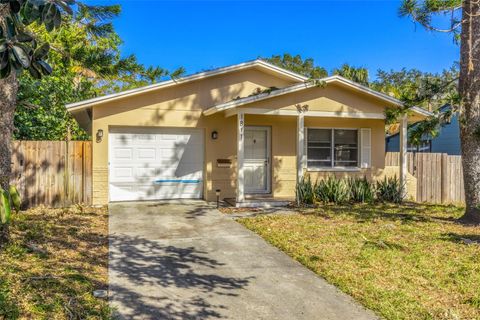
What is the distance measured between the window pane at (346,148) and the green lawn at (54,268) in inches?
296

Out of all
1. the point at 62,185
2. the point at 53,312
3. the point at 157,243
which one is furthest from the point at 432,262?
the point at 62,185

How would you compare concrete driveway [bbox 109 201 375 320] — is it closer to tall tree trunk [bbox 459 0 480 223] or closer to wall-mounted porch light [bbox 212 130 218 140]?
wall-mounted porch light [bbox 212 130 218 140]

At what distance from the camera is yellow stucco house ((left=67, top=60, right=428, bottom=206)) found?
A: 34.7 ft

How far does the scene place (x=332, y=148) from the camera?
1239 cm

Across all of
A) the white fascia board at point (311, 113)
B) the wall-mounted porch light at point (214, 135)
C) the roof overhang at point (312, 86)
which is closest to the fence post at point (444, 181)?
the roof overhang at point (312, 86)

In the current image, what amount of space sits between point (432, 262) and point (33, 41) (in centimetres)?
571

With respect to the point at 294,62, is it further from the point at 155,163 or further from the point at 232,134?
the point at 155,163

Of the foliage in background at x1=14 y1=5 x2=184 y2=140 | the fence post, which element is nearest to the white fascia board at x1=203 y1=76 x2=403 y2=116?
the foliage in background at x1=14 y1=5 x2=184 y2=140

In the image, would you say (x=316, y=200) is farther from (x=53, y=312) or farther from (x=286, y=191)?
(x=53, y=312)

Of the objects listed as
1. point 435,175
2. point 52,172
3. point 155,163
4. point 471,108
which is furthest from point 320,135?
point 52,172

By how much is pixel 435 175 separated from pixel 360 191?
362 cm

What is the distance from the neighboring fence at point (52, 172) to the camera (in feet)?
32.2

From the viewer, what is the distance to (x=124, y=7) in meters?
6.14

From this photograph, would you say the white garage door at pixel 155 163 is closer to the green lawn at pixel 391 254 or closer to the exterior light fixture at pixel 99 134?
the exterior light fixture at pixel 99 134
